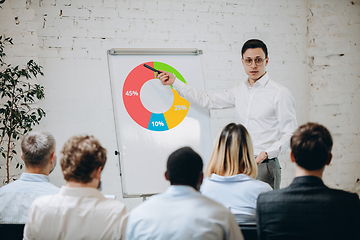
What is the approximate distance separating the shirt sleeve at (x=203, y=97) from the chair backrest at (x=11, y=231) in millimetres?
1390

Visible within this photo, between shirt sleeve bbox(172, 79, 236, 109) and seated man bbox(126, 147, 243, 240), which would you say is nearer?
seated man bbox(126, 147, 243, 240)

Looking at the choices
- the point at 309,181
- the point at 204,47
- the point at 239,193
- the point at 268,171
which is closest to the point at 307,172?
the point at 309,181

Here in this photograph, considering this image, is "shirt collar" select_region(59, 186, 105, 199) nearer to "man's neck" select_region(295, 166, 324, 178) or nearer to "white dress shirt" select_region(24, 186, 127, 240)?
"white dress shirt" select_region(24, 186, 127, 240)

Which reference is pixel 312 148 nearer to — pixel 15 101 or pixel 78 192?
pixel 78 192

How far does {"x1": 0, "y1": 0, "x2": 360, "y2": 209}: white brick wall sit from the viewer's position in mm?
3018

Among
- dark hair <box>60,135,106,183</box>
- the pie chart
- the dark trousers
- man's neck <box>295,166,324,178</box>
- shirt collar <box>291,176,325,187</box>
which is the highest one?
the pie chart

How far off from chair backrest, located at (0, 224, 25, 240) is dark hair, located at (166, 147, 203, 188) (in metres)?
0.70

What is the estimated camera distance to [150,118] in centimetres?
241

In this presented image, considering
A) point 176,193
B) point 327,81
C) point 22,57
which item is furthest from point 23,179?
point 327,81

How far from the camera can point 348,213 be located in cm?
123

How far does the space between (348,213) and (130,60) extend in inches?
70.3

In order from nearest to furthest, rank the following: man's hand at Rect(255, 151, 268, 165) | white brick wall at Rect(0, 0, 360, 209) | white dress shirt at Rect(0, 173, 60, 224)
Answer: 1. white dress shirt at Rect(0, 173, 60, 224)
2. man's hand at Rect(255, 151, 268, 165)
3. white brick wall at Rect(0, 0, 360, 209)

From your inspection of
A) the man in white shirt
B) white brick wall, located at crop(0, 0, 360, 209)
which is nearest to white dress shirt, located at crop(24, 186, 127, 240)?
the man in white shirt

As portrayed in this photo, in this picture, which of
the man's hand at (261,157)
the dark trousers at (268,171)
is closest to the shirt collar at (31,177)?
the man's hand at (261,157)
